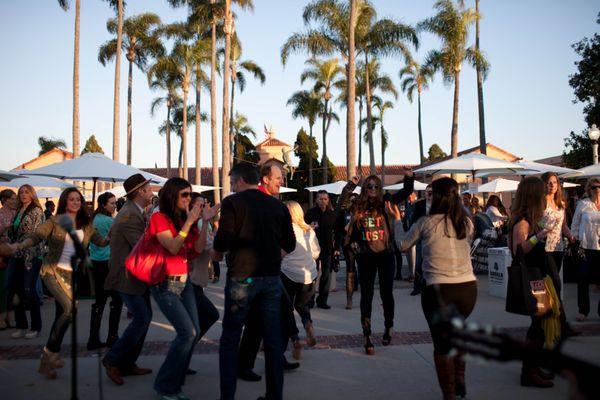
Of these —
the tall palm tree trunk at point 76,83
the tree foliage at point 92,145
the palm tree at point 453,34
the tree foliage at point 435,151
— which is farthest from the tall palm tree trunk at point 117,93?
the tree foliage at point 435,151

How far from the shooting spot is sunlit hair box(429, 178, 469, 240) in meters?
4.08

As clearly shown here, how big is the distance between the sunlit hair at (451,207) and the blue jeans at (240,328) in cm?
154

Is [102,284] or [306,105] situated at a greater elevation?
[306,105]

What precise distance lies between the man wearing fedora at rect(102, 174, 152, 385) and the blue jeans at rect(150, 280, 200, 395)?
0.45m

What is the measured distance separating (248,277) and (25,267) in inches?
186

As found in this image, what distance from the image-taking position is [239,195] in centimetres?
386

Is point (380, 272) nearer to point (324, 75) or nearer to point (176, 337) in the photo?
point (176, 337)

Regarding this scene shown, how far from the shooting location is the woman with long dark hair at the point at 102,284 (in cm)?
586

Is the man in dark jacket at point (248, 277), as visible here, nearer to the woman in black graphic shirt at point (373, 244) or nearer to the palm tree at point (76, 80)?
the woman in black graphic shirt at point (373, 244)

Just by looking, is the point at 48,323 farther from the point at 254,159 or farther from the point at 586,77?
the point at 254,159

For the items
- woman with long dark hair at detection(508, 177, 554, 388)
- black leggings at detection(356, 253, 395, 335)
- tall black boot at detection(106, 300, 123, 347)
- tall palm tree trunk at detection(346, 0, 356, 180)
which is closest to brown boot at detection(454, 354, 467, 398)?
woman with long dark hair at detection(508, 177, 554, 388)

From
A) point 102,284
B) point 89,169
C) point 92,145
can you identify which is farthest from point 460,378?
point 92,145

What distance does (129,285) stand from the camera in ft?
14.8

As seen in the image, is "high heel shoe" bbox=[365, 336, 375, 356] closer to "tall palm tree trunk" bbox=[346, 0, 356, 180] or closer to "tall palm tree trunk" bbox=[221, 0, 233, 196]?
"tall palm tree trunk" bbox=[346, 0, 356, 180]
